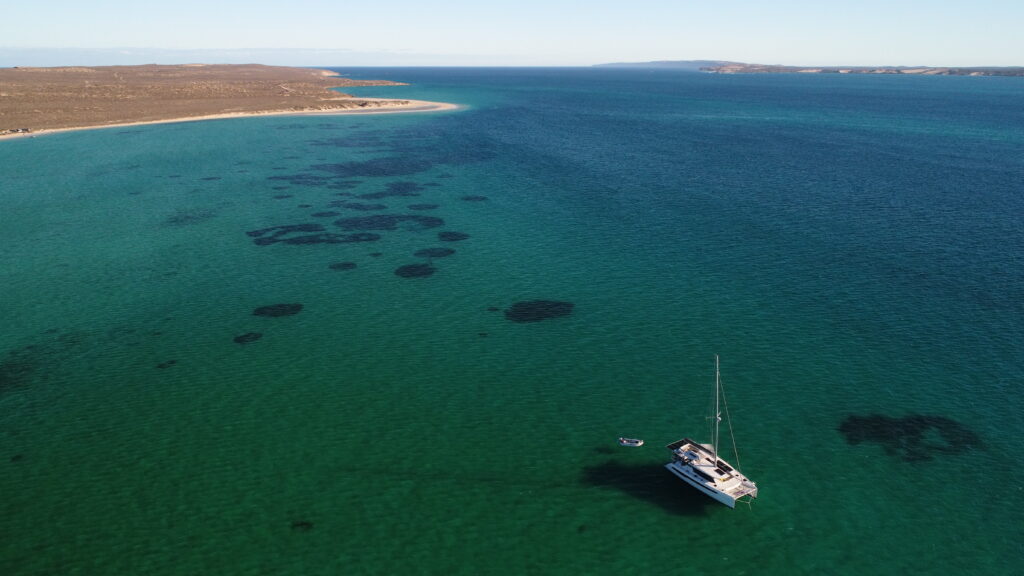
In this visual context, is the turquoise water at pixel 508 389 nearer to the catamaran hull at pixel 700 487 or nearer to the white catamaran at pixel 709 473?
the catamaran hull at pixel 700 487

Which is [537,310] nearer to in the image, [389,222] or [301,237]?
[389,222]

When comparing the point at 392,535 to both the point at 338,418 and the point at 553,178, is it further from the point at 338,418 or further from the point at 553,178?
the point at 553,178

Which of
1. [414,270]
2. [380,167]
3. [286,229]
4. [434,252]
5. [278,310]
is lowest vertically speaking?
[278,310]

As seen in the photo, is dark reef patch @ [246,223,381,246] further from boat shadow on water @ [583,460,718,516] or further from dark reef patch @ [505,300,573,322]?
boat shadow on water @ [583,460,718,516]

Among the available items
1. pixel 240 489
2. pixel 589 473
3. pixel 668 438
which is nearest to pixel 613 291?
pixel 668 438

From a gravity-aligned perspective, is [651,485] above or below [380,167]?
below

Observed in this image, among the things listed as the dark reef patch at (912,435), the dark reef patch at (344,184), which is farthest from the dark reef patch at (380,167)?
the dark reef patch at (912,435)

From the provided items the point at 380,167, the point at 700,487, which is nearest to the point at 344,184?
the point at 380,167

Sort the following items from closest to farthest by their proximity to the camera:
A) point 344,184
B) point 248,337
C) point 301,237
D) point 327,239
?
point 248,337
point 327,239
point 301,237
point 344,184

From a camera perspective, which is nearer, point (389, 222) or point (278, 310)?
point (278, 310)
